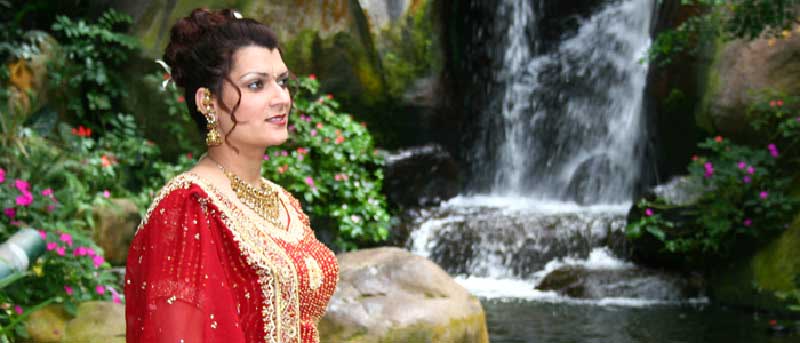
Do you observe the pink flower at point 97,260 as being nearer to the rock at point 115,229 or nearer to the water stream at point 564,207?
the rock at point 115,229

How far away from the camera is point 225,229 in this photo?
2.14 metres

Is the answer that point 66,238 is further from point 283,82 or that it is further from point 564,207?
point 564,207

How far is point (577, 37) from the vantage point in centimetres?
1356

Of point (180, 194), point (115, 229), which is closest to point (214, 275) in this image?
point (180, 194)

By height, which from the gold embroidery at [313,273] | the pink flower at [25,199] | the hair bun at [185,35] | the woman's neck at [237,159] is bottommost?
the gold embroidery at [313,273]

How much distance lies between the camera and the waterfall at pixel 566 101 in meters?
12.8

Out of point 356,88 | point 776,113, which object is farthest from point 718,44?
point 356,88

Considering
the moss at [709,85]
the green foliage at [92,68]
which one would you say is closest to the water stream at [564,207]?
the moss at [709,85]

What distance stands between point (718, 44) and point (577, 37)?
3.39 meters

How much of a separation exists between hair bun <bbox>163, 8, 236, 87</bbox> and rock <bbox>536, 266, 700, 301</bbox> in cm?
708

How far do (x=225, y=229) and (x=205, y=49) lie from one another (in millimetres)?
420

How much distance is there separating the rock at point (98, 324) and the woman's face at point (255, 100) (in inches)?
136

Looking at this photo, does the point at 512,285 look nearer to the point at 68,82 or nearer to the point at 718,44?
the point at 718,44

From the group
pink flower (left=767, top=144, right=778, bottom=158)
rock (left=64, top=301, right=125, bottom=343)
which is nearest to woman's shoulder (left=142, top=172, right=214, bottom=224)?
rock (left=64, top=301, right=125, bottom=343)
